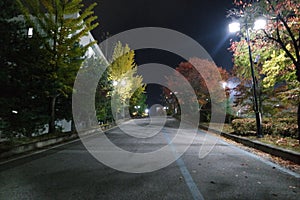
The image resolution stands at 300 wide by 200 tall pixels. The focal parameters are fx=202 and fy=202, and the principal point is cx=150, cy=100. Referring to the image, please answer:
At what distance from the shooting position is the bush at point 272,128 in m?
9.47

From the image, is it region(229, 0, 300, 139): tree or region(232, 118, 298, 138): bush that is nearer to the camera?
region(229, 0, 300, 139): tree

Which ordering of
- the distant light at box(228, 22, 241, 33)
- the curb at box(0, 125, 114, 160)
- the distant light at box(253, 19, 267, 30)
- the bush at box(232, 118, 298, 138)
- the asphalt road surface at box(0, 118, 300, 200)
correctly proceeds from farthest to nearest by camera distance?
the distant light at box(228, 22, 241, 33)
the bush at box(232, 118, 298, 138)
the distant light at box(253, 19, 267, 30)
the curb at box(0, 125, 114, 160)
the asphalt road surface at box(0, 118, 300, 200)

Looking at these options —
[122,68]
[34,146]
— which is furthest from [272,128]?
[122,68]

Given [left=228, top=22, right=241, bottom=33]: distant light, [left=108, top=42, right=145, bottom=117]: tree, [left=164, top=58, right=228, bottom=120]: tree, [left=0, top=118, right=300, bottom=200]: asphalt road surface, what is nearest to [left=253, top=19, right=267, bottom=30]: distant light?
[left=228, top=22, right=241, bottom=33]: distant light

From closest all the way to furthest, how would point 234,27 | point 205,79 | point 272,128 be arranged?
point 234,27, point 272,128, point 205,79

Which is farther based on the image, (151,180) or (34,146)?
(34,146)

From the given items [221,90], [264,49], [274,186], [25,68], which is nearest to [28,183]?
[274,186]

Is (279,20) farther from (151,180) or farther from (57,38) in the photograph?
(57,38)

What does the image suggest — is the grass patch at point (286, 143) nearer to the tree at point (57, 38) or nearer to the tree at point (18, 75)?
the tree at point (57, 38)

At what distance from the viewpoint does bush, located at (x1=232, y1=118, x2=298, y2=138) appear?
373 inches

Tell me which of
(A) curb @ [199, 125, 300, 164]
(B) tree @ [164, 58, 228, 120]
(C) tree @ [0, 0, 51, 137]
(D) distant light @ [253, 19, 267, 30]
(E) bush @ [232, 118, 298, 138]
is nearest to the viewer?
(A) curb @ [199, 125, 300, 164]

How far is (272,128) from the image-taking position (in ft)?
34.7

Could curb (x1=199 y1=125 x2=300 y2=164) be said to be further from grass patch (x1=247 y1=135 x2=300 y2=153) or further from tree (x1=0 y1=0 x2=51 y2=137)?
tree (x1=0 y1=0 x2=51 y2=137)

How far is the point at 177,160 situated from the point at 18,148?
5.66m
